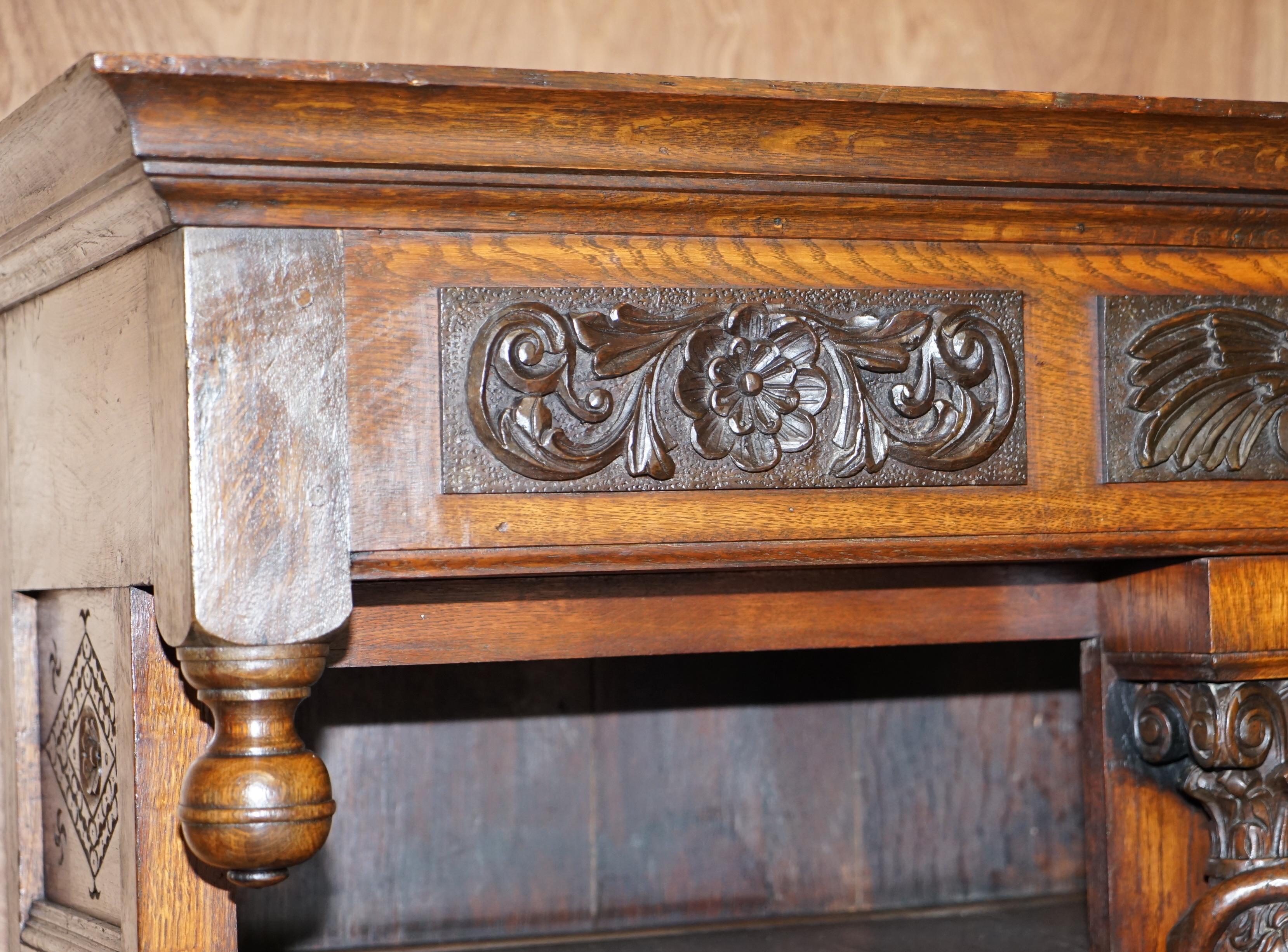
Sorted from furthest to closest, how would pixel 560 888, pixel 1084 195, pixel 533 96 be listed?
1. pixel 560 888
2. pixel 1084 195
3. pixel 533 96

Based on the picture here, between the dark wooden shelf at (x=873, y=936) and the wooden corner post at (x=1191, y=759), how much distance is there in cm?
26

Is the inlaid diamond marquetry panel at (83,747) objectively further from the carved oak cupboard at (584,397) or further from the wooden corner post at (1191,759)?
the wooden corner post at (1191,759)

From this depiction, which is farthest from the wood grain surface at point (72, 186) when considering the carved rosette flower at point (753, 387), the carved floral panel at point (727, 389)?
the carved rosette flower at point (753, 387)

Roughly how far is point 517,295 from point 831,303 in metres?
0.15

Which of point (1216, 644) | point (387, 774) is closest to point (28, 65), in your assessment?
point (387, 774)

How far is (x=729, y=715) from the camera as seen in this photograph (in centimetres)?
134

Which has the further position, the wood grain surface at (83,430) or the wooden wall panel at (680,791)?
the wooden wall panel at (680,791)

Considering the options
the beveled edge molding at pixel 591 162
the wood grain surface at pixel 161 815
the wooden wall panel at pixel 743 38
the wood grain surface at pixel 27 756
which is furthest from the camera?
the wooden wall panel at pixel 743 38

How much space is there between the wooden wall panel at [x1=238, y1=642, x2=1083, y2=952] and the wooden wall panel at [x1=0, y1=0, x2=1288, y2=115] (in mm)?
499

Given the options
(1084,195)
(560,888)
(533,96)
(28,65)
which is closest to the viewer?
(533,96)

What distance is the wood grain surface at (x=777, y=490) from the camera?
2.25 feet

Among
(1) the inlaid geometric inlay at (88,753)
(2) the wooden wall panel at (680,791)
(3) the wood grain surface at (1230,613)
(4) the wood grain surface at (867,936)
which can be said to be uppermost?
(3) the wood grain surface at (1230,613)

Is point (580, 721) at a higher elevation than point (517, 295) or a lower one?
A: lower

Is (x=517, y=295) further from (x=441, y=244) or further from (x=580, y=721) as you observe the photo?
(x=580, y=721)
